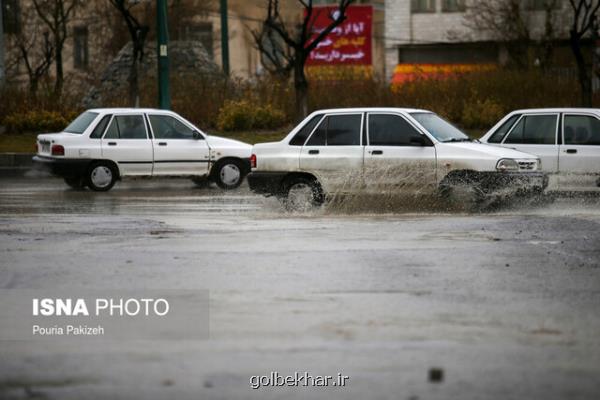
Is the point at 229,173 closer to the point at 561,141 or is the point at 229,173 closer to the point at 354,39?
the point at 561,141

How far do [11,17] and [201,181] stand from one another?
37.9 m

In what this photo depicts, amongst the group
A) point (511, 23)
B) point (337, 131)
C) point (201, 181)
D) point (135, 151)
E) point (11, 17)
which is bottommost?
point (201, 181)

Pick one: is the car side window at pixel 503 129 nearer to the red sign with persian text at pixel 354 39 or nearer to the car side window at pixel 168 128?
the car side window at pixel 168 128

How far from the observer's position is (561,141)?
16344mm

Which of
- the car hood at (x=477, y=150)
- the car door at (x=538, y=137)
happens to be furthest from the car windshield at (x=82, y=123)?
the car hood at (x=477, y=150)

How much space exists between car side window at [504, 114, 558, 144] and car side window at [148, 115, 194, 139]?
5697 mm

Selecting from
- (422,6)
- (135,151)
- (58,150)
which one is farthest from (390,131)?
(422,6)

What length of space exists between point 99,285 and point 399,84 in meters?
25.0

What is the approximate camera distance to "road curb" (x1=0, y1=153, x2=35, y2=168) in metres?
25.2

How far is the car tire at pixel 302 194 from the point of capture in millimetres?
15070

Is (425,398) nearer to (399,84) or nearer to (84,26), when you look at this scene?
(399,84)

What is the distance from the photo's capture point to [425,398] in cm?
571

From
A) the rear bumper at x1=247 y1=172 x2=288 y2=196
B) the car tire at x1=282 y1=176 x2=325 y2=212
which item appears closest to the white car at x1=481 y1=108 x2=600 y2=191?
the car tire at x1=282 y1=176 x2=325 y2=212

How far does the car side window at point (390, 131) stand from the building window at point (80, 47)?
46.5 meters
